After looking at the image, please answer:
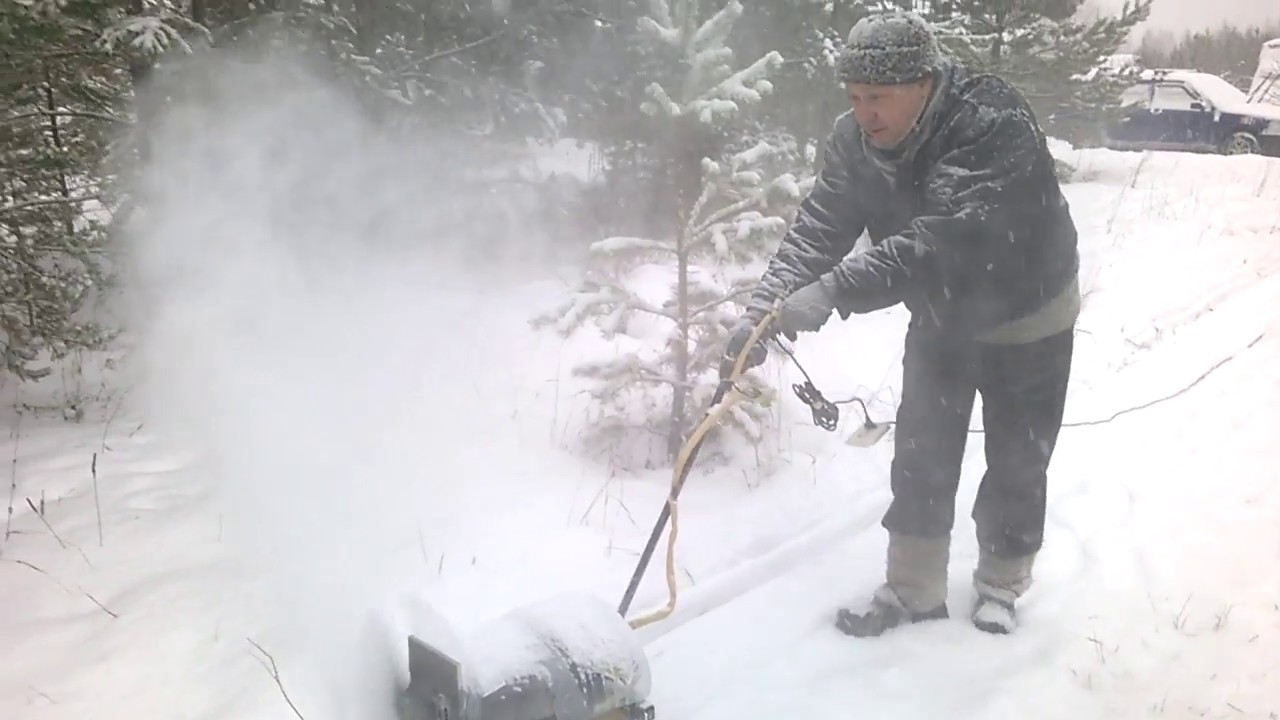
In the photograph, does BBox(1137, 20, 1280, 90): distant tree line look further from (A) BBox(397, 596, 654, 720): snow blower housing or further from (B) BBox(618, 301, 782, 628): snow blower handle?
(A) BBox(397, 596, 654, 720): snow blower housing

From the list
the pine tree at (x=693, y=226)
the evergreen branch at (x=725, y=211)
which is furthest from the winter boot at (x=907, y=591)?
the evergreen branch at (x=725, y=211)

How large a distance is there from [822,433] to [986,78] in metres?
2.58

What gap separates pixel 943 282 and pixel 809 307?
0.44 metres

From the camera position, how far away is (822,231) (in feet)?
9.58

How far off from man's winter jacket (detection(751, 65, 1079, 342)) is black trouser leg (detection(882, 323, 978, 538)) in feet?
0.40

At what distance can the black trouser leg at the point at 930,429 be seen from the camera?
2857mm

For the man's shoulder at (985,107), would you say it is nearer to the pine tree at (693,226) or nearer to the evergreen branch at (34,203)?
the pine tree at (693,226)

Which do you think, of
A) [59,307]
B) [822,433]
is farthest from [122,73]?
[822,433]

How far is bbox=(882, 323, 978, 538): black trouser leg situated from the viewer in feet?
9.37

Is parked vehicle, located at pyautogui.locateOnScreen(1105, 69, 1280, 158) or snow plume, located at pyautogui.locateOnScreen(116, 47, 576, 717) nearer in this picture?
snow plume, located at pyautogui.locateOnScreen(116, 47, 576, 717)

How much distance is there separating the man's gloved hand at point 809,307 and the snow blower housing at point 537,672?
1.01m

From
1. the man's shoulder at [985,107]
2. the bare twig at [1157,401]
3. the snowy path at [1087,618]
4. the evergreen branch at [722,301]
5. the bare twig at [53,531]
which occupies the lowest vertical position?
the snowy path at [1087,618]

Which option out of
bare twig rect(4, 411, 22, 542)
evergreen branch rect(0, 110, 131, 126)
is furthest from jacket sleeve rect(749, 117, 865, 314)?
evergreen branch rect(0, 110, 131, 126)

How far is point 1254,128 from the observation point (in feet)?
45.0
